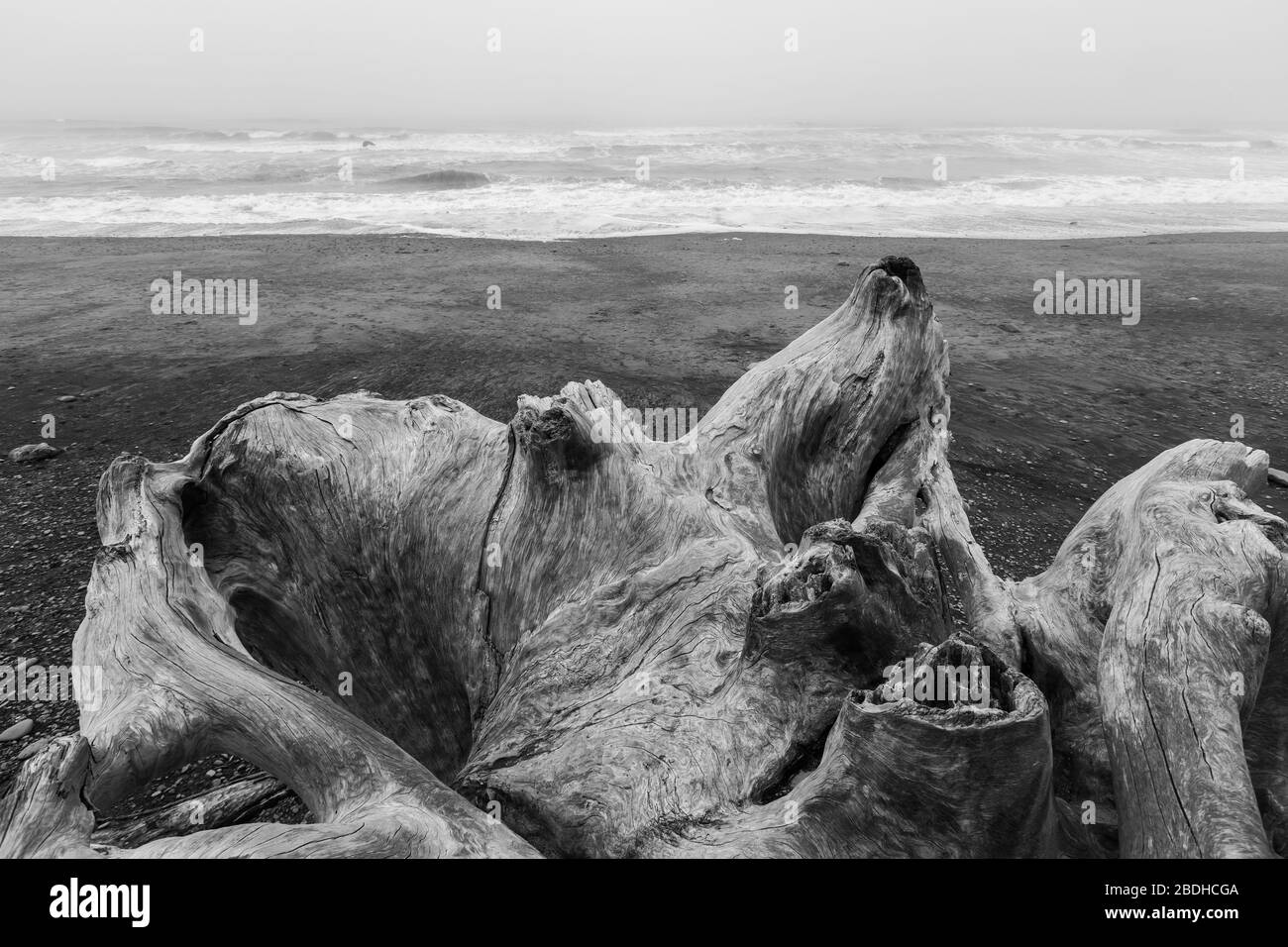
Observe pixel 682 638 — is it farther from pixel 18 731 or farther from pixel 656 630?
pixel 18 731

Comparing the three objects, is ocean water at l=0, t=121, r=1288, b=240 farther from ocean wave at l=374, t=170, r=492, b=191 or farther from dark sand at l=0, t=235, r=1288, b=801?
dark sand at l=0, t=235, r=1288, b=801

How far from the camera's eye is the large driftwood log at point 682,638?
7.11ft

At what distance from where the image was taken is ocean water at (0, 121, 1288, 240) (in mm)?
18672

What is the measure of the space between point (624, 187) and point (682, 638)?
76.5ft

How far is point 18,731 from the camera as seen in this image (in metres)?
3.97

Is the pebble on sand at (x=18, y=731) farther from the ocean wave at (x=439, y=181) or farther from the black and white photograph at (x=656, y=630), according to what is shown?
the ocean wave at (x=439, y=181)

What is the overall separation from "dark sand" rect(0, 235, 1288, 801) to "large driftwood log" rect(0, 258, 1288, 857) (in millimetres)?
1293

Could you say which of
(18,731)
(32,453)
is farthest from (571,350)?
(18,731)

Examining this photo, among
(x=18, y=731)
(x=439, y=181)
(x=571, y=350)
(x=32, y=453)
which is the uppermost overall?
(x=439, y=181)

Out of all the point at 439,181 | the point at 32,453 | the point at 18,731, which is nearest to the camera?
the point at 18,731

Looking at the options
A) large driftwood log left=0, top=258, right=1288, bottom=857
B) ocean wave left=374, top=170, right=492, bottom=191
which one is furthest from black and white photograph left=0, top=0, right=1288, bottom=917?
ocean wave left=374, top=170, right=492, bottom=191

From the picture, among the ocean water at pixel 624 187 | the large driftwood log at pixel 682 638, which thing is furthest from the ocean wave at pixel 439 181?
the large driftwood log at pixel 682 638

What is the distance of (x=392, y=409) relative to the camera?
156 inches

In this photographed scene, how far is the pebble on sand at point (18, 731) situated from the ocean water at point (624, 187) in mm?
13776
